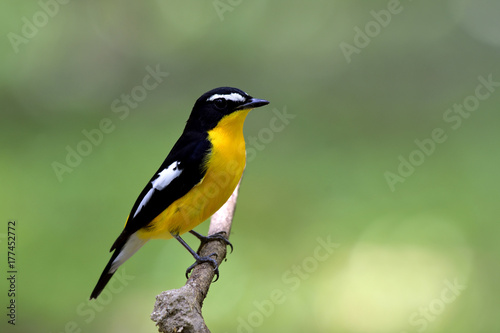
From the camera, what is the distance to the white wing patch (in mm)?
3650

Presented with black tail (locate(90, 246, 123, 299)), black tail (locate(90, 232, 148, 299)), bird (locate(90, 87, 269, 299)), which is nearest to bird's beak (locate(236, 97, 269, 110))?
bird (locate(90, 87, 269, 299))

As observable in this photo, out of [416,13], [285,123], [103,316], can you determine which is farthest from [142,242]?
[416,13]

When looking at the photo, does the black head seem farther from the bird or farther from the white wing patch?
the white wing patch

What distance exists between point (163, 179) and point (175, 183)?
0.09 metres

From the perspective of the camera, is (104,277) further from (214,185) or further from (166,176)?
(214,185)

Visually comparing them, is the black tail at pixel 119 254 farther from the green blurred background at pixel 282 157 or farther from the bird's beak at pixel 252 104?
the green blurred background at pixel 282 157

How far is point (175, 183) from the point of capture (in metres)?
3.63

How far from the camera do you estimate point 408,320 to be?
535 cm

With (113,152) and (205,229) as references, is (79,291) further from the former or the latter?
(113,152)

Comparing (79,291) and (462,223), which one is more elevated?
(79,291)

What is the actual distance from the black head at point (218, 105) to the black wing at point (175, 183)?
0.10 metres

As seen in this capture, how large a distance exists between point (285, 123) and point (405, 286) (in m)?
3.68

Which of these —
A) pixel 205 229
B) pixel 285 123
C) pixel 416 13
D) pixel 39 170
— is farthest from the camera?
pixel 416 13

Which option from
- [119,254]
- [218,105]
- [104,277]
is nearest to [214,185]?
[218,105]
